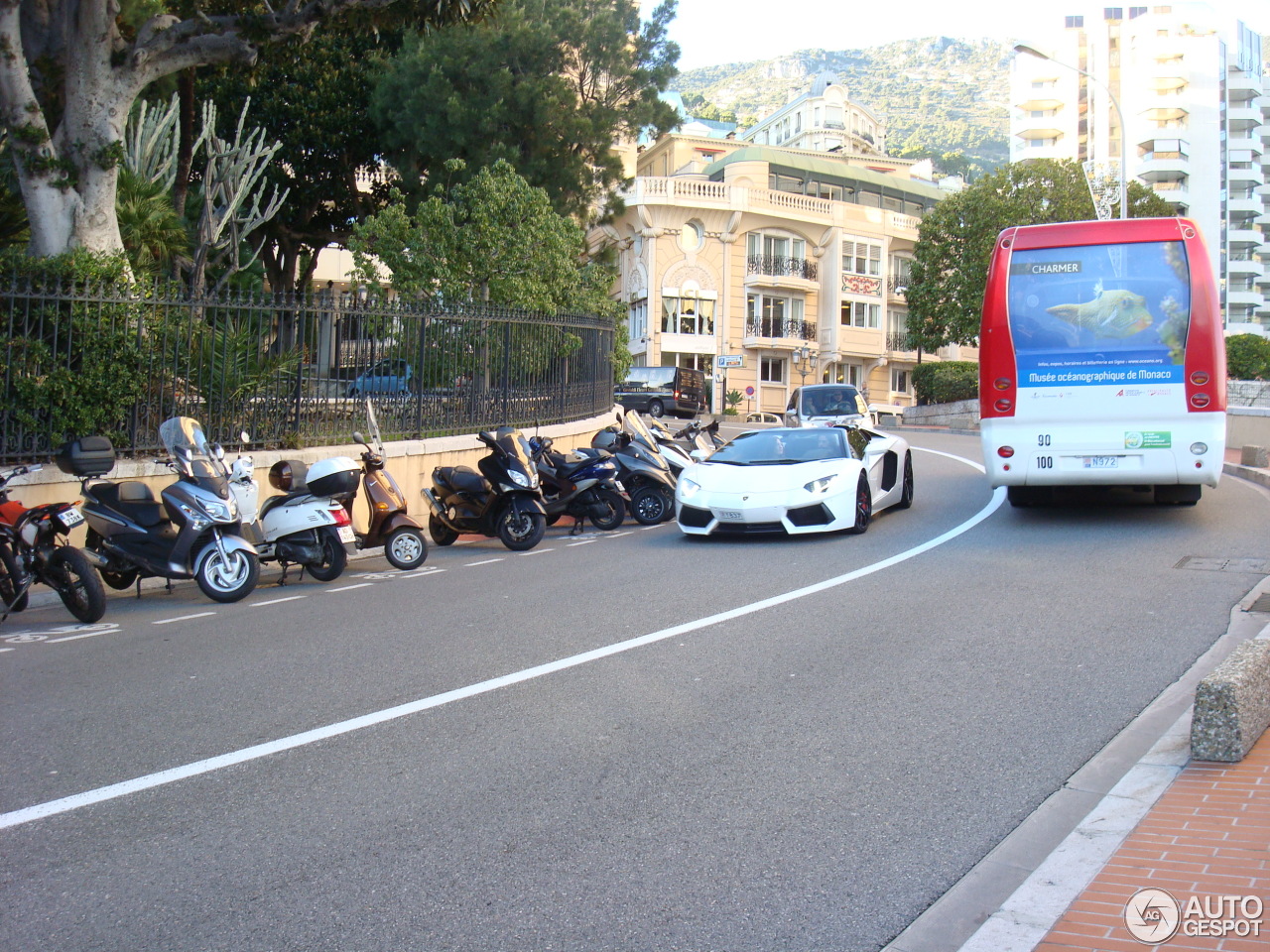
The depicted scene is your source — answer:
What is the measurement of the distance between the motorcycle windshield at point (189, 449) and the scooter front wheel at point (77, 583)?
1277 millimetres

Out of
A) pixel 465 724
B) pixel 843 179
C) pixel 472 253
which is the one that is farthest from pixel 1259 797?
pixel 843 179

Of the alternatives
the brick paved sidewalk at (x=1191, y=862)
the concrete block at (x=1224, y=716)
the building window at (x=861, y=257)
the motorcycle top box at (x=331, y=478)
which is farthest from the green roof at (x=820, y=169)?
the brick paved sidewalk at (x=1191, y=862)

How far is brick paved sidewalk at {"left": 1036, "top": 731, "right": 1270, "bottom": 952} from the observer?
337 centimetres

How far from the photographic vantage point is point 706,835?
→ 433 centimetres

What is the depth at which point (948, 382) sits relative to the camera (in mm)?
44281

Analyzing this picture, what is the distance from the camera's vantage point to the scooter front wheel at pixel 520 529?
12.8 meters

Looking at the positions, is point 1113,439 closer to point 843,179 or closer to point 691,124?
point 843,179

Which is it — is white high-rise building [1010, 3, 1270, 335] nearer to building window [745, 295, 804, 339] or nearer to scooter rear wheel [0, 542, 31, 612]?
building window [745, 295, 804, 339]

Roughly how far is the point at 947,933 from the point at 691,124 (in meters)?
81.2

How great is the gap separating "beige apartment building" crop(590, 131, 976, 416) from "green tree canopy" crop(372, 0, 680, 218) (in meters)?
20.5

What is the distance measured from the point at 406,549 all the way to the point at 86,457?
10.00ft

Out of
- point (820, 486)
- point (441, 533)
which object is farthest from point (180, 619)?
point (820, 486)

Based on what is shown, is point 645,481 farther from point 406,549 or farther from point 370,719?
point 370,719

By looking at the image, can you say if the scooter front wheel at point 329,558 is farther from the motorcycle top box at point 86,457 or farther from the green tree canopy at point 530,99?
the green tree canopy at point 530,99
